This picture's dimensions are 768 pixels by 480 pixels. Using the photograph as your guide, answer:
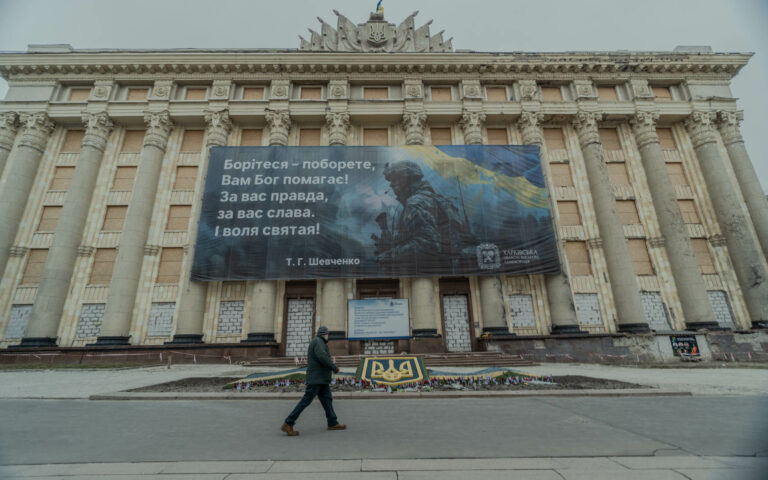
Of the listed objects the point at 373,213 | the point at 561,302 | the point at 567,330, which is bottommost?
the point at 567,330

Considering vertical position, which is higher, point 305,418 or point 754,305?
point 754,305

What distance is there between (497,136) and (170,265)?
22636mm

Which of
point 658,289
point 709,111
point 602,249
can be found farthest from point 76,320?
point 709,111

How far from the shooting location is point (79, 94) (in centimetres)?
2141

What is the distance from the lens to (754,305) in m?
18.3

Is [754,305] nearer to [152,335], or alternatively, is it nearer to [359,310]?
[359,310]

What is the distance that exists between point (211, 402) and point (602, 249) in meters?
21.5

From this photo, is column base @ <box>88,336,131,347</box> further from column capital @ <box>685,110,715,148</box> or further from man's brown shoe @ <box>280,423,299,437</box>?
column capital @ <box>685,110,715,148</box>

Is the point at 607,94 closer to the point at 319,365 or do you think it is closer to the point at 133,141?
the point at 319,365

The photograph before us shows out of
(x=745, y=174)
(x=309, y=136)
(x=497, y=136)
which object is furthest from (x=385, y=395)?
(x=745, y=174)

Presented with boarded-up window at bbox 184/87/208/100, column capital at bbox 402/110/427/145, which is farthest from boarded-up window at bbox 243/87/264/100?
column capital at bbox 402/110/427/145

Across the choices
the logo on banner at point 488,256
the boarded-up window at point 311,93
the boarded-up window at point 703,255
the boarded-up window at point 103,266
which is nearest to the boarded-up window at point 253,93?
the boarded-up window at point 311,93

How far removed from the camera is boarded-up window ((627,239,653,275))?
1962 centimetres

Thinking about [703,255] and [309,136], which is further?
[309,136]
